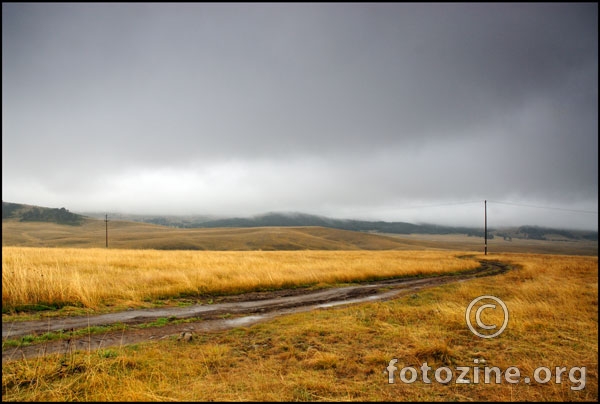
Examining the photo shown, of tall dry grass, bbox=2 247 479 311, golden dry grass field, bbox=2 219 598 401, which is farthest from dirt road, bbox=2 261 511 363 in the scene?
tall dry grass, bbox=2 247 479 311

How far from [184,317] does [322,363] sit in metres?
6.45

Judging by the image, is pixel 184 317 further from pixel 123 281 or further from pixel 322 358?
pixel 123 281

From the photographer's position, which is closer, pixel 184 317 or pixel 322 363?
pixel 322 363

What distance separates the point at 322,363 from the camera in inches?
244

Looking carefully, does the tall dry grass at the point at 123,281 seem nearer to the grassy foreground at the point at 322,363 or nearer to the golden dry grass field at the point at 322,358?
the golden dry grass field at the point at 322,358

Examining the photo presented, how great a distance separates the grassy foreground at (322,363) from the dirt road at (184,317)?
39.4 inches

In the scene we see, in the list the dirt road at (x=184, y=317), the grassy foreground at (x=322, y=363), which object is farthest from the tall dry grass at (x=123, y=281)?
the grassy foreground at (x=322, y=363)

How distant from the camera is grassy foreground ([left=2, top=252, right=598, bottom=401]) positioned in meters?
5.01

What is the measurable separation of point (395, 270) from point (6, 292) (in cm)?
2503

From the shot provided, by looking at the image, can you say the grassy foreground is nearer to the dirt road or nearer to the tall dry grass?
the dirt road

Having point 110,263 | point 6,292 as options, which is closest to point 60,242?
point 110,263

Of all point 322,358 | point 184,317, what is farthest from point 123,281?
point 322,358

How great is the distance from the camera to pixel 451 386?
5508mm

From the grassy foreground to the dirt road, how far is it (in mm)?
1000
